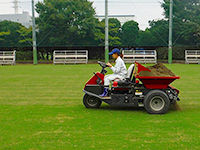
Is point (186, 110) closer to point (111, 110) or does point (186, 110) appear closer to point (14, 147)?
point (111, 110)

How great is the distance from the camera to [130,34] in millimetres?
28094

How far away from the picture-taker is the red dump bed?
653 cm

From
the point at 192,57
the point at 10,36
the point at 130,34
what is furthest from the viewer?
the point at 130,34

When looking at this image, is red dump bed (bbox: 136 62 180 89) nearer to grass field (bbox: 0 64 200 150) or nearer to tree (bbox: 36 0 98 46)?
grass field (bbox: 0 64 200 150)

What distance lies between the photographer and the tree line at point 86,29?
88.6 ft

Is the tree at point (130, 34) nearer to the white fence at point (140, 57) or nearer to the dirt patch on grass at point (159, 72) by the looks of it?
the white fence at point (140, 57)

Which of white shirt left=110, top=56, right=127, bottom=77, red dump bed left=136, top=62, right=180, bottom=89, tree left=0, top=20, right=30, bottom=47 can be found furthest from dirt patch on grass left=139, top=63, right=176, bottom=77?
tree left=0, top=20, right=30, bottom=47

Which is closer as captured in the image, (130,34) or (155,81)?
(155,81)

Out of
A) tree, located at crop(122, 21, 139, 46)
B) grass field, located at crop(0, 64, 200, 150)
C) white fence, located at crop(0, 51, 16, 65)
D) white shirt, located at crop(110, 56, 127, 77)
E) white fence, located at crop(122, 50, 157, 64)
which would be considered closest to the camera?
grass field, located at crop(0, 64, 200, 150)

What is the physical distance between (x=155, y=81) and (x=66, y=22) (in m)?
21.7

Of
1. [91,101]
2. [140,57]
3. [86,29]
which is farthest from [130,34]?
[91,101]

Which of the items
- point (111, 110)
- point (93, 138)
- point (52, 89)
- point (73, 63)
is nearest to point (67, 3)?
point (73, 63)

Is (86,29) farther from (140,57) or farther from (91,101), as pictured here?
(91,101)

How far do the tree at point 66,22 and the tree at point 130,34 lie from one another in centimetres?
305
